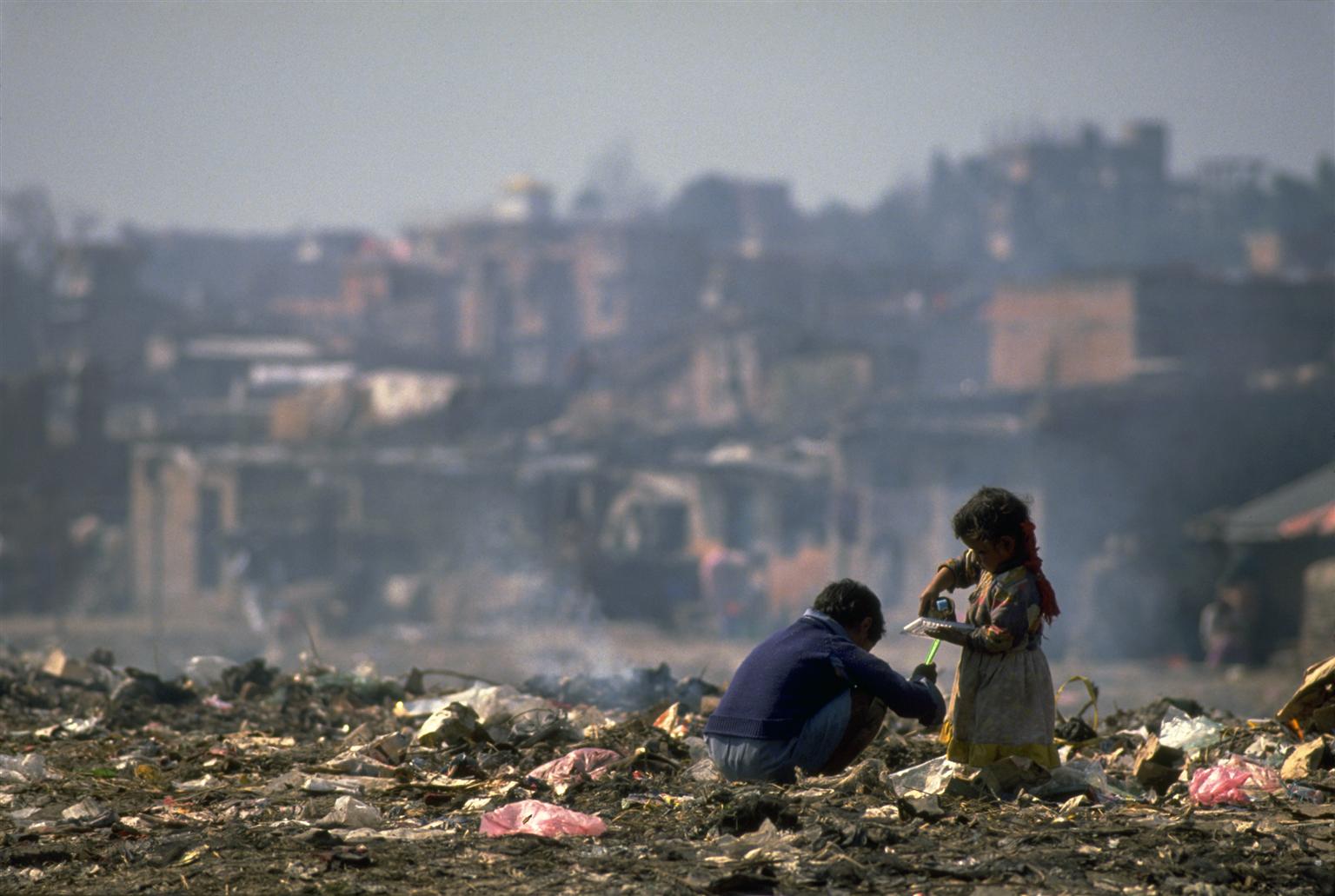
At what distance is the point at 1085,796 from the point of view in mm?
4840

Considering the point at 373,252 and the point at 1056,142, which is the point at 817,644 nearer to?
the point at 373,252

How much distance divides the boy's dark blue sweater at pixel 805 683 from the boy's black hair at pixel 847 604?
0.03 meters

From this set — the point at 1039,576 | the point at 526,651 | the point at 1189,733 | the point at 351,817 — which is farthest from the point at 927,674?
the point at 526,651

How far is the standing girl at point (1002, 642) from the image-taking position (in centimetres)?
471

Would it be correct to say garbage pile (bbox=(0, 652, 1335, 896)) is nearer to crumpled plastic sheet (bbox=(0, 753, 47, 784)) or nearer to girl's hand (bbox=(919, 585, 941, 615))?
crumpled plastic sheet (bbox=(0, 753, 47, 784))

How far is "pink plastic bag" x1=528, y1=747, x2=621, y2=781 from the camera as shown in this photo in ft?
17.5

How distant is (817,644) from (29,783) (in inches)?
113

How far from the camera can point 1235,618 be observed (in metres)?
20.4

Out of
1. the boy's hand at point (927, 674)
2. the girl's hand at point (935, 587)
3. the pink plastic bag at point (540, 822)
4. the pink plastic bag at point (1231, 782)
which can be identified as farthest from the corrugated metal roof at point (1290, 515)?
the pink plastic bag at point (540, 822)

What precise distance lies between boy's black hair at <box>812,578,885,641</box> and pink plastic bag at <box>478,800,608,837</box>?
96cm

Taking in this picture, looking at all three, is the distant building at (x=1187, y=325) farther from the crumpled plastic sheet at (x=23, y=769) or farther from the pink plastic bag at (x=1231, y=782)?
the crumpled plastic sheet at (x=23, y=769)

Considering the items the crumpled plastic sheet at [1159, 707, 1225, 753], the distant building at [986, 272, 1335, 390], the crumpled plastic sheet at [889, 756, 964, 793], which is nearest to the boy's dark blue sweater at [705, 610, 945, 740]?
the crumpled plastic sheet at [889, 756, 964, 793]

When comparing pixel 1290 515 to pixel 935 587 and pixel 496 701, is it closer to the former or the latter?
pixel 496 701

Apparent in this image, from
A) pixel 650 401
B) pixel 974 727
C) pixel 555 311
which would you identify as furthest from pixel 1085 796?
pixel 555 311
